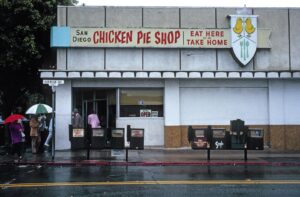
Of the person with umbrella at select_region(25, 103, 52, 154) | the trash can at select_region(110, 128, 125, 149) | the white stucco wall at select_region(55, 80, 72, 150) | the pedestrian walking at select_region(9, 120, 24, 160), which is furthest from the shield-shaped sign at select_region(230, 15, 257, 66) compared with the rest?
the pedestrian walking at select_region(9, 120, 24, 160)

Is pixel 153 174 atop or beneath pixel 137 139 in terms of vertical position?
beneath

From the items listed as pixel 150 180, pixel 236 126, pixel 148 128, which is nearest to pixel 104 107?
pixel 148 128

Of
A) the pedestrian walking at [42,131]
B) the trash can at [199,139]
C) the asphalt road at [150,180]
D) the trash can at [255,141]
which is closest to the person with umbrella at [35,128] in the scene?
the pedestrian walking at [42,131]

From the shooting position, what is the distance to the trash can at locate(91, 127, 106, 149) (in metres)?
17.3

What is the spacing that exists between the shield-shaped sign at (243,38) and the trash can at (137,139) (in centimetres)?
729

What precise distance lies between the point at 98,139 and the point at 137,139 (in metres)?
1.47

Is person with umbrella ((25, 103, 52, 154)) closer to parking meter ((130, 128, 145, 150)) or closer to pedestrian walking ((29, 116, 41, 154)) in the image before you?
pedestrian walking ((29, 116, 41, 154))

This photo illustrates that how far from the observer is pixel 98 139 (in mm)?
17391

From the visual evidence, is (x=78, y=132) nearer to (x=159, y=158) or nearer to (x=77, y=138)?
(x=77, y=138)

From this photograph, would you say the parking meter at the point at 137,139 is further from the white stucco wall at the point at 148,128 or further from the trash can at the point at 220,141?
the white stucco wall at the point at 148,128

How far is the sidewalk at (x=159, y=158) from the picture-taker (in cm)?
1653

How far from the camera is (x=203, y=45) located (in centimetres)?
2197

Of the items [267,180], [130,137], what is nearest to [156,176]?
[267,180]

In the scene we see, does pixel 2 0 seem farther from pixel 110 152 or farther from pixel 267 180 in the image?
pixel 267 180
